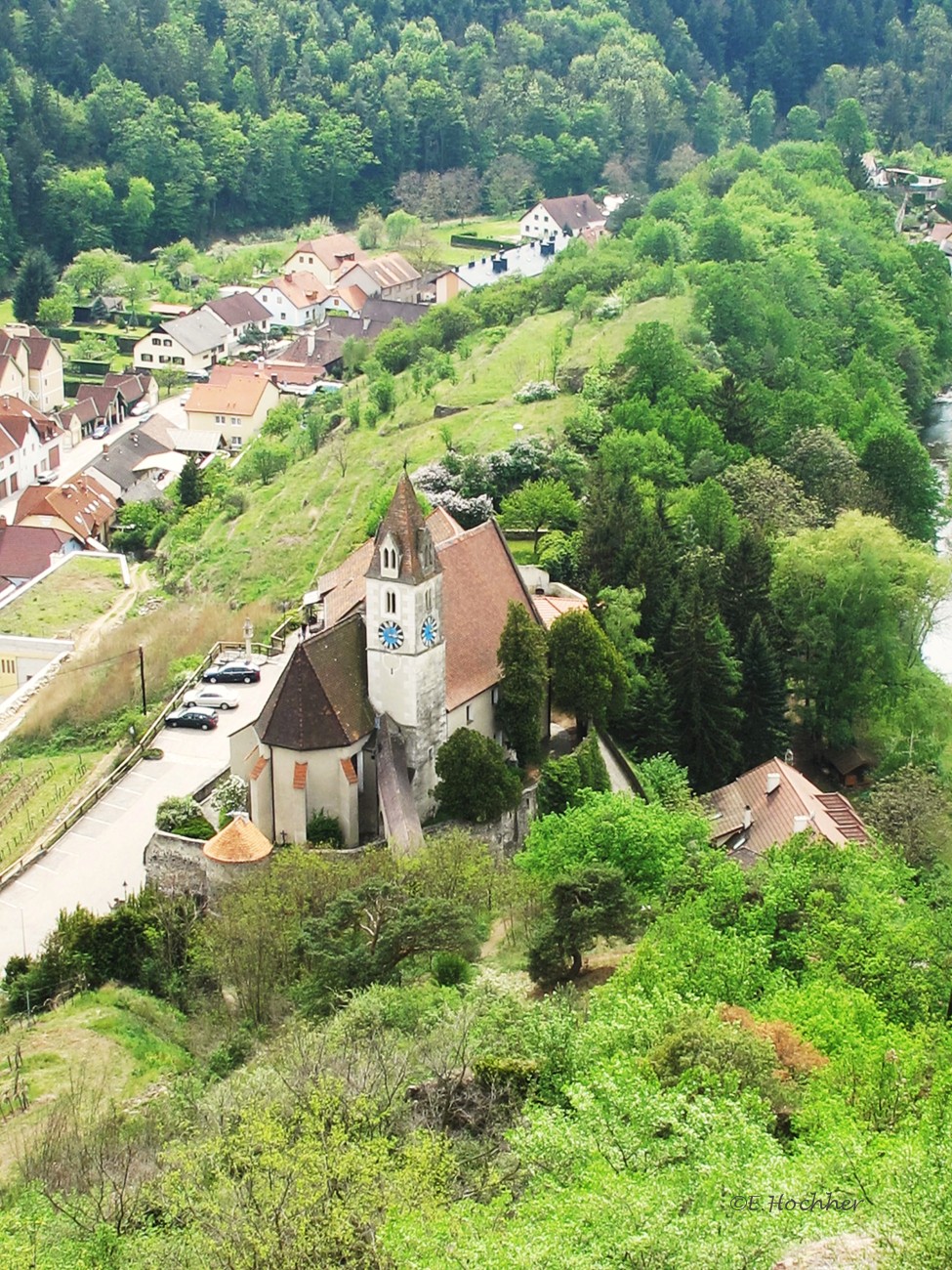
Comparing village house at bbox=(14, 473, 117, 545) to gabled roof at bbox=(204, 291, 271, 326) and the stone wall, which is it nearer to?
gabled roof at bbox=(204, 291, 271, 326)

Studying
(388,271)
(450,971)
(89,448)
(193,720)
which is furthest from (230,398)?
(450,971)

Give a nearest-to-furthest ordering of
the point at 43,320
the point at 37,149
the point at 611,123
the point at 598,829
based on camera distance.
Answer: the point at 598,829
the point at 43,320
the point at 37,149
the point at 611,123

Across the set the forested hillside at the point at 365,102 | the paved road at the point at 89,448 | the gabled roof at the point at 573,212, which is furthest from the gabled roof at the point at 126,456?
the gabled roof at the point at 573,212

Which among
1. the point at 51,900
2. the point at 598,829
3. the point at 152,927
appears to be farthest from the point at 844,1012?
the point at 51,900

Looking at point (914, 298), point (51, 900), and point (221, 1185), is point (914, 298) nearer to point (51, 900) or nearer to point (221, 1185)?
point (51, 900)

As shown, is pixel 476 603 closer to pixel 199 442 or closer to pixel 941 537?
pixel 941 537

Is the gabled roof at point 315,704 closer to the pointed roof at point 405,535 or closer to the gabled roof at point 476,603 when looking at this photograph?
the pointed roof at point 405,535

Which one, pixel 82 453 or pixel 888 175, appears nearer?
pixel 82 453
